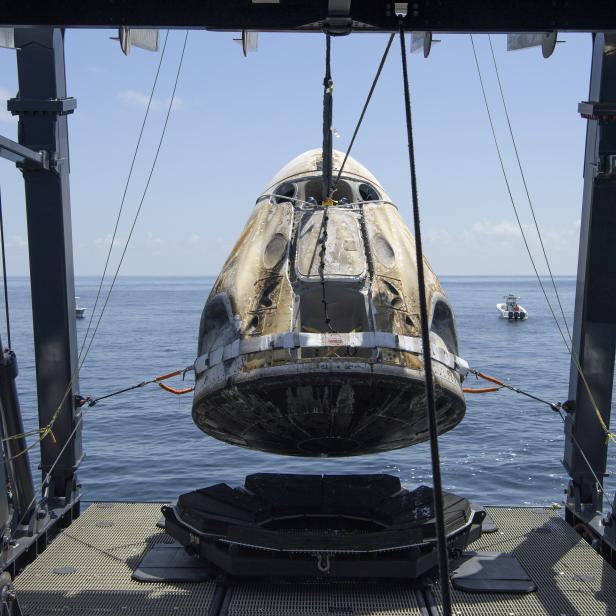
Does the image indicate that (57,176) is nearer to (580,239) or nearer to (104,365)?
(580,239)

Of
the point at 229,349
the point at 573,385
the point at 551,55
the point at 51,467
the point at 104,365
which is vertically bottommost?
the point at 104,365

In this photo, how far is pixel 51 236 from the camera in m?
11.2

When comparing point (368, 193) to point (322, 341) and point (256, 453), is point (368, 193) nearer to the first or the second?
point (322, 341)

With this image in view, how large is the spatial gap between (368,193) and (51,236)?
4.87 metres

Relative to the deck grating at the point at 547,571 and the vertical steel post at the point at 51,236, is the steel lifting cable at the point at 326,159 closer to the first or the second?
the deck grating at the point at 547,571

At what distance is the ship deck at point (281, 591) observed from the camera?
27.5 feet

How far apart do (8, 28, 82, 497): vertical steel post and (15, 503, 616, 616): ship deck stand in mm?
1835

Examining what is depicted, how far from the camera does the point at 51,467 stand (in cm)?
1148

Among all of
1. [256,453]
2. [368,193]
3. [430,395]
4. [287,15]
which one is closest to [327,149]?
[368,193]

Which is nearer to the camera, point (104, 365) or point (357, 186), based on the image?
point (357, 186)

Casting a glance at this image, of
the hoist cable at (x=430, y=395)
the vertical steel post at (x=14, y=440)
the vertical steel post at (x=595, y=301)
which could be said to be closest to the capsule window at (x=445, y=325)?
the vertical steel post at (x=595, y=301)

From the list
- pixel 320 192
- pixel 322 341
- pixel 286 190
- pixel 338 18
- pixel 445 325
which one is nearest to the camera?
pixel 338 18

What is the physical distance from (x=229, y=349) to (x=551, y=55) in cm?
536

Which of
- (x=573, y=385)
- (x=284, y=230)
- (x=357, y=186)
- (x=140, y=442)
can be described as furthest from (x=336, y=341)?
(x=140, y=442)
